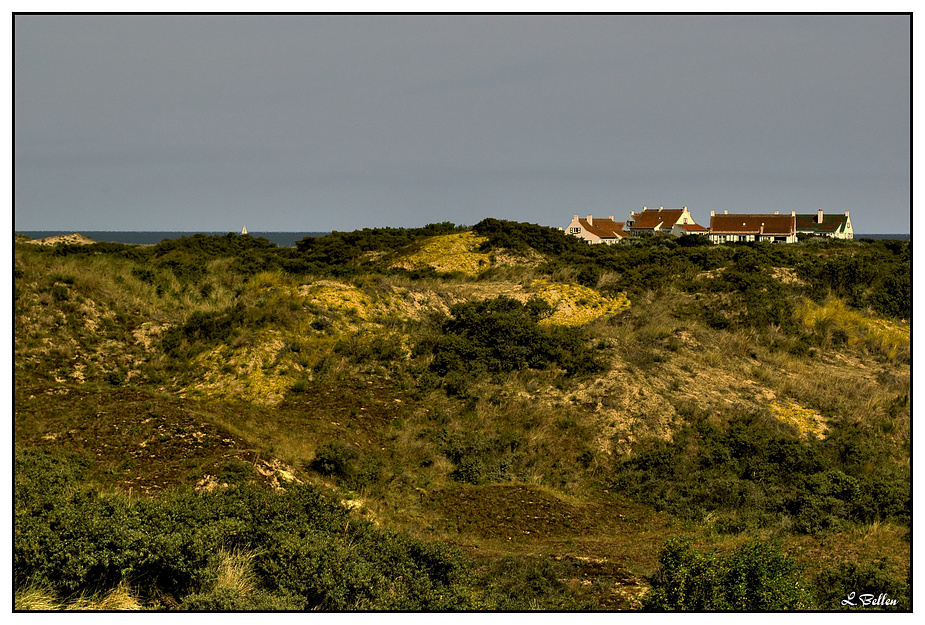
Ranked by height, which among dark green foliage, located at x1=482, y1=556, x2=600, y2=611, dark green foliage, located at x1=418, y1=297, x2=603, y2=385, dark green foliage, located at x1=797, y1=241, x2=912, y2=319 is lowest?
dark green foliage, located at x1=482, y1=556, x2=600, y2=611

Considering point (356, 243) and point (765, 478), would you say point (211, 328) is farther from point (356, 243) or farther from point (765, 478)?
point (356, 243)

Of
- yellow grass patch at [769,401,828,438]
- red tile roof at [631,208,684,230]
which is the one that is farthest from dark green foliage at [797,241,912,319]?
red tile roof at [631,208,684,230]

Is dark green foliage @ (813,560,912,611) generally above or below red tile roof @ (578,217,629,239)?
below

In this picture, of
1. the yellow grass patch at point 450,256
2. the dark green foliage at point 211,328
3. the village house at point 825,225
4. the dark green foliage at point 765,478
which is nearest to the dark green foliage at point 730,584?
the dark green foliage at point 765,478

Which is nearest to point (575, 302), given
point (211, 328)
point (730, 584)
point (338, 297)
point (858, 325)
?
point (338, 297)

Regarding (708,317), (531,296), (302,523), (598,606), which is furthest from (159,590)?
(708,317)

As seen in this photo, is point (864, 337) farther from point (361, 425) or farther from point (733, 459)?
point (361, 425)

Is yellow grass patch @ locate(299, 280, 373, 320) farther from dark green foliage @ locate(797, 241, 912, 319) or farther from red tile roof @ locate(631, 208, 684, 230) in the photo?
red tile roof @ locate(631, 208, 684, 230)
